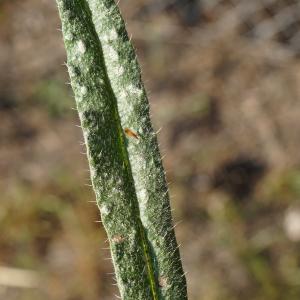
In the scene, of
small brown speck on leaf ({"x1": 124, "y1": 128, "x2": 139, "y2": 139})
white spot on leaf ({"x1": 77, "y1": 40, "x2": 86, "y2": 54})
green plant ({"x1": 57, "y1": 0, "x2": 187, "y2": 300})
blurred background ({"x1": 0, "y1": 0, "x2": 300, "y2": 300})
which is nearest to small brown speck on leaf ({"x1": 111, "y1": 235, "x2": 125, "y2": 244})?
green plant ({"x1": 57, "y1": 0, "x2": 187, "y2": 300})

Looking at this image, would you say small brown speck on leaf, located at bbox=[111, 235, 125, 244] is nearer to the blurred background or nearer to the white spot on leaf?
the white spot on leaf

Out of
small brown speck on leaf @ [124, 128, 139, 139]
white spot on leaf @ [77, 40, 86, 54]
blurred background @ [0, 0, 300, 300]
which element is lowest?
small brown speck on leaf @ [124, 128, 139, 139]

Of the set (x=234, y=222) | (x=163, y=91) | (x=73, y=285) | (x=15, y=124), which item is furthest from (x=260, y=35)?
(x=73, y=285)

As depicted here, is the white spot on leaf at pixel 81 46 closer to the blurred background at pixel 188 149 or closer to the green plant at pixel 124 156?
the green plant at pixel 124 156

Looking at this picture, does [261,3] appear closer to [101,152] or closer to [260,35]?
[260,35]

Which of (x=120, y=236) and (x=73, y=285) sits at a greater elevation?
(x=73, y=285)

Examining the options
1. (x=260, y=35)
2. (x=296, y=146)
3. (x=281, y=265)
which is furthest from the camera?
(x=260, y=35)

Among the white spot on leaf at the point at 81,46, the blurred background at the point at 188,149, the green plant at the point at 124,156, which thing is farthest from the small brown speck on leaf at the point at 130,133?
the blurred background at the point at 188,149
